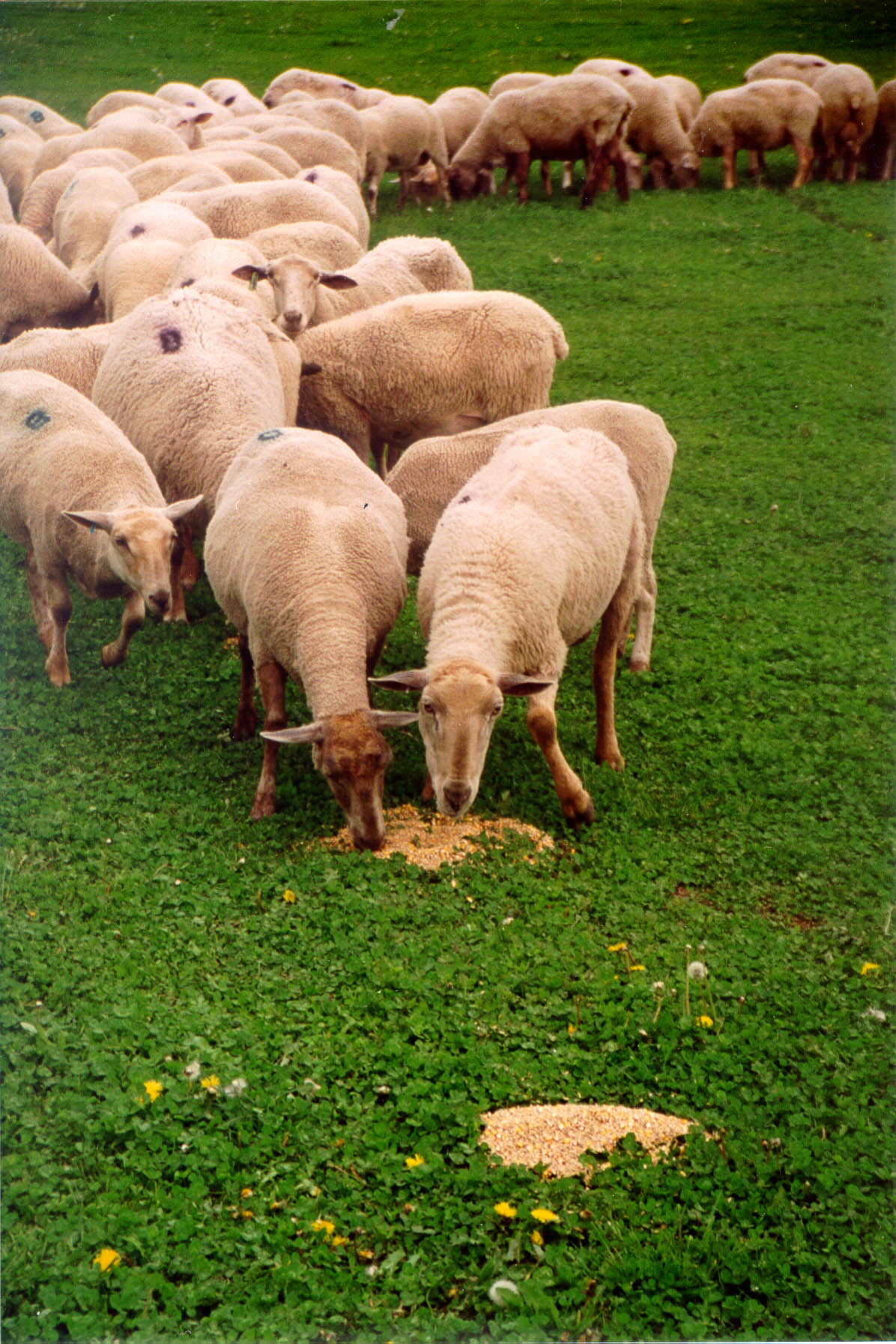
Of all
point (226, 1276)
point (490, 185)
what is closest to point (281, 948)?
point (226, 1276)

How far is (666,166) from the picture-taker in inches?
755

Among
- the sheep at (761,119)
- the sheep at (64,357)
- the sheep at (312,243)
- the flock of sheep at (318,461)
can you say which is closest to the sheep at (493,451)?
the flock of sheep at (318,461)

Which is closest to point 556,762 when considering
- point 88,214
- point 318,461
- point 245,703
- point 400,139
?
point 245,703

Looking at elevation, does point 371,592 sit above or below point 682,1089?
above

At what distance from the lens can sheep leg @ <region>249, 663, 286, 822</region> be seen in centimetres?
556

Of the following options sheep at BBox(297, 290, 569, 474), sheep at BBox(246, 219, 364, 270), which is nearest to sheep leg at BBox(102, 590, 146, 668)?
sheep at BBox(297, 290, 569, 474)

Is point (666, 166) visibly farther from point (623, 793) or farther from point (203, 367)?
point (623, 793)

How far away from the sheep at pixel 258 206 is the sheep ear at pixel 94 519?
5.23 metres

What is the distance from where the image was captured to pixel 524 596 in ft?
17.4

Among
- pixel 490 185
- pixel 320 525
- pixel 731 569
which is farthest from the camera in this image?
pixel 490 185

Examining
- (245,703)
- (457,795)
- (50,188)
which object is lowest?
(245,703)

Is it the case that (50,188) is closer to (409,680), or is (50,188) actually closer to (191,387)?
(191,387)

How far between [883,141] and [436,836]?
18213mm

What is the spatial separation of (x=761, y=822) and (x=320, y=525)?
2533mm
